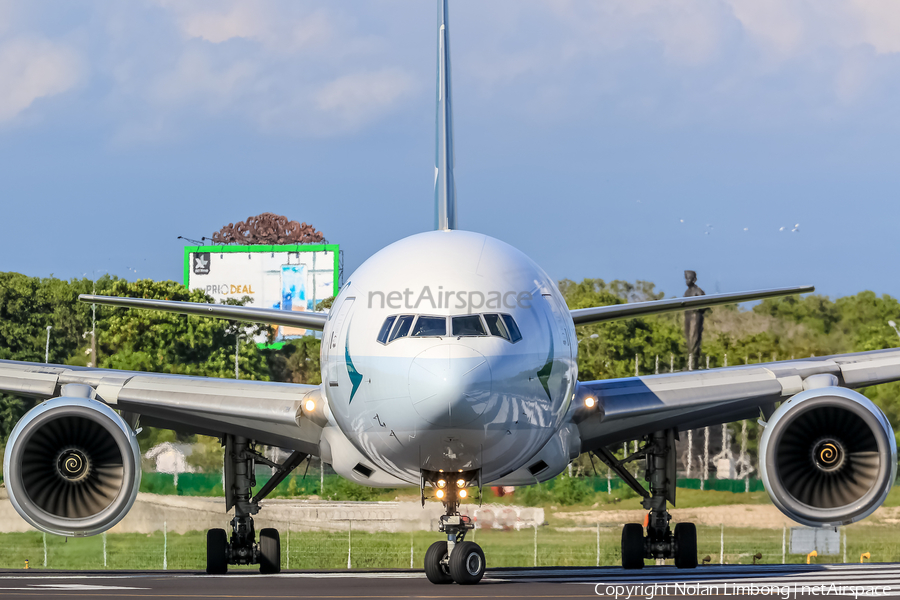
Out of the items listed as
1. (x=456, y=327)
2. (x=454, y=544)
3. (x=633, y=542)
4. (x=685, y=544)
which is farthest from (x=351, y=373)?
(x=685, y=544)

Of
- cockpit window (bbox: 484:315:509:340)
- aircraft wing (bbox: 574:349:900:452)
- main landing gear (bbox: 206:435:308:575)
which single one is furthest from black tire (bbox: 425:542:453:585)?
main landing gear (bbox: 206:435:308:575)

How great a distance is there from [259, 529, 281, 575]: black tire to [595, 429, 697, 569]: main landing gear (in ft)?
16.2

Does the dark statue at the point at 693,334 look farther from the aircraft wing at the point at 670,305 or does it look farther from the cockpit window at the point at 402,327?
the cockpit window at the point at 402,327

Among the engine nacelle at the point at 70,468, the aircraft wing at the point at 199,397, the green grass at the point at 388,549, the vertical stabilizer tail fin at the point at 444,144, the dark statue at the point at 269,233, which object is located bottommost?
the green grass at the point at 388,549

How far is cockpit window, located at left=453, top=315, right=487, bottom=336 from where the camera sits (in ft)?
42.2

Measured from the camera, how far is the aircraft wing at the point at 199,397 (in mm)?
16594

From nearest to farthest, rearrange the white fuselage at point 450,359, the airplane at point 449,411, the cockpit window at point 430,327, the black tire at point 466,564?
the white fuselage at point 450,359, the cockpit window at point 430,327, the airplane at point 449,411, the black tire at point 466,564

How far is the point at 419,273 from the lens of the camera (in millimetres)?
13906

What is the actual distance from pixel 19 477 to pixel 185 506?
13452mm

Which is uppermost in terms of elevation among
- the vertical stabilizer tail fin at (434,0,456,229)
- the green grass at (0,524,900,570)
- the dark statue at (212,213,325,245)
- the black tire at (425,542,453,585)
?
the dark statue at (212,213,325,245)

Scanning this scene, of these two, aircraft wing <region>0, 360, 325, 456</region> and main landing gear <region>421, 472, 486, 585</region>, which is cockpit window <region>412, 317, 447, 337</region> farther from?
aircraft wing <region>0, 360, 325, 456</region>

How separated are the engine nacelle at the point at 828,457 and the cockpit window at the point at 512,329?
3991 millimetres

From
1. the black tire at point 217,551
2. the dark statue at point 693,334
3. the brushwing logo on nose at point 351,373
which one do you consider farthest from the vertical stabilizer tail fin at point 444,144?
the dark statue at point 693,334

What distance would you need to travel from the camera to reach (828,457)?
15.4 m
